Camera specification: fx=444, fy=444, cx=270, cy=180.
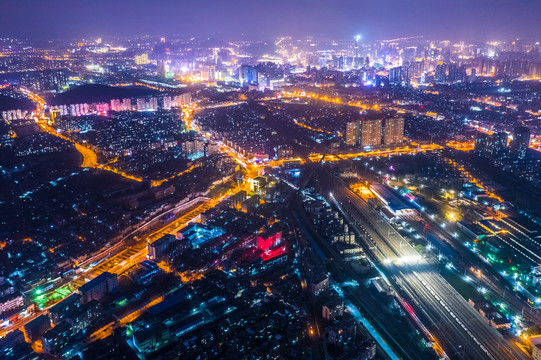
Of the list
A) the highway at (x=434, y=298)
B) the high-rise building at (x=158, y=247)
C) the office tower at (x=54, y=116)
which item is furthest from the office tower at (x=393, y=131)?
the office tower at (x=54, y=116)

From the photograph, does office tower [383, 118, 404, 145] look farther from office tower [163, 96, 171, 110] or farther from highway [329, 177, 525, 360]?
office tower [163, 96, 171, 110]

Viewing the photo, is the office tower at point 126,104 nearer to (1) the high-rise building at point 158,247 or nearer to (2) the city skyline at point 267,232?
(2) the city skyline at point 267,232

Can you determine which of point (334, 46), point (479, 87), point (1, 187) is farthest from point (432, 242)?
point (334, 46)

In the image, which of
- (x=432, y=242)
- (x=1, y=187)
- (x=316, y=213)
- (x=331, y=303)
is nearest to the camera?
(x=331, y=303)

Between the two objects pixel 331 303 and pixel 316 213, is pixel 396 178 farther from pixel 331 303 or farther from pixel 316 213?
pixel 331 303

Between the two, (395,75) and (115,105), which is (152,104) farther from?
(395,75)

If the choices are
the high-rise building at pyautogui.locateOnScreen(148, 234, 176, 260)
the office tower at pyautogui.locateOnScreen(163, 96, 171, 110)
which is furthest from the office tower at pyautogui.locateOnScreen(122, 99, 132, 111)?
the high-rise building at pyautogui.locateOnScreen(148, 234, 176, 260)

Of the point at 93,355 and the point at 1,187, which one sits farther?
the point at 1,187
